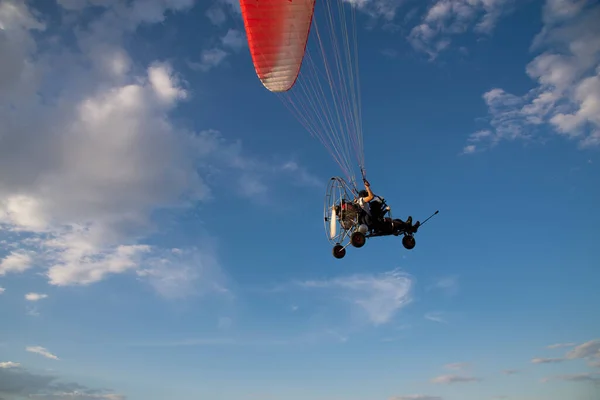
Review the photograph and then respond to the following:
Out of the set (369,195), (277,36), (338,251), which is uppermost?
(277,36)

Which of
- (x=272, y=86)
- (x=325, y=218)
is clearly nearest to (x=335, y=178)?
(x=325, y=218)

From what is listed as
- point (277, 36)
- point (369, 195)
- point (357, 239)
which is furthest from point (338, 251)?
point (277, 36)

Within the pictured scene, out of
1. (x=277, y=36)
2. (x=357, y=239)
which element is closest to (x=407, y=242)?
(x=357, y=239)

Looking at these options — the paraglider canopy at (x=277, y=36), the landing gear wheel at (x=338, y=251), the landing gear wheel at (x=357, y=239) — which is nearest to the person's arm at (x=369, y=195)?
the landing gear wheel at (x=357, y=239)

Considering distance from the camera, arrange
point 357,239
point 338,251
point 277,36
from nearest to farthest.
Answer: point 357,239, point 277,36, point 338,251

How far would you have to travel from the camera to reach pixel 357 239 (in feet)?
61.8

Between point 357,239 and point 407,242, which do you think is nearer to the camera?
point 357,239

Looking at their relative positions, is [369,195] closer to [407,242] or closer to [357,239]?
[357,239]

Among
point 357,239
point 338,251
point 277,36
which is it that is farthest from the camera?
point 338,251

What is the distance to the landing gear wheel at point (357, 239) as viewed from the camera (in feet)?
61.8

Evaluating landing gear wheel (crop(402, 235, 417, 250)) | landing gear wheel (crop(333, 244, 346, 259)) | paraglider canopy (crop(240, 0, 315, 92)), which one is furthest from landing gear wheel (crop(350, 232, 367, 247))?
paraglider canopy (crop(240, 0, 315, 92))

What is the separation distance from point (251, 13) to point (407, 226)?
9462mm

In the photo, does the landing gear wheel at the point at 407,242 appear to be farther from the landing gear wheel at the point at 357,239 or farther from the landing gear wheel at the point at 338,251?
the landing gear wheel at the point at 338,251

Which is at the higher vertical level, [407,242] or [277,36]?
[277,36]
